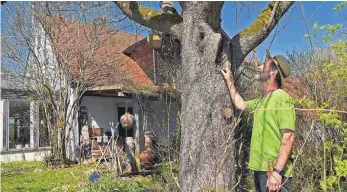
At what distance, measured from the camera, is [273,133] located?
10.4ft

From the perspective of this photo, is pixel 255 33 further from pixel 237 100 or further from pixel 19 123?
pixel 19 123

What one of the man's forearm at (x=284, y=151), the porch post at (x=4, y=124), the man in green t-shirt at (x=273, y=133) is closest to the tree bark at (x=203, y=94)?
the man in green t-shirt at (x=273, y=133)

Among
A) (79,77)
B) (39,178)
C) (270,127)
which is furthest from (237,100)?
(79,77)

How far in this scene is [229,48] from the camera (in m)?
4.50

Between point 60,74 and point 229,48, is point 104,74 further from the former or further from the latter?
point 229,48

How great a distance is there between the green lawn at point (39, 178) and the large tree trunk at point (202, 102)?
120 inches

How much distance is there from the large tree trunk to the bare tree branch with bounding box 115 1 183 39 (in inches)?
12.4

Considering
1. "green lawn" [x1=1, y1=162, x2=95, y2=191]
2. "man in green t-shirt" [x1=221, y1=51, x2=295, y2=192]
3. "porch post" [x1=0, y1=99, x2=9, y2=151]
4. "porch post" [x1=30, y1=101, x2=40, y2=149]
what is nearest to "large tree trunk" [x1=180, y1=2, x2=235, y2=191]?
"man in green t-shirt" [x1=221, y1=51, x2=295, y2=192]

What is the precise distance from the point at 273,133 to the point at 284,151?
0.23 meters

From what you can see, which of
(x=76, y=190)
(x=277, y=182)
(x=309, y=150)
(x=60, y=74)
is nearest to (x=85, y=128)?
(x=60, y=74)

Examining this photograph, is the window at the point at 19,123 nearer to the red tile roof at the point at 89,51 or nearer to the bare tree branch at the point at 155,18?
the red tile roof at the point at 89,51

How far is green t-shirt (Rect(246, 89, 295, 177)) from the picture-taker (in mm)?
3083

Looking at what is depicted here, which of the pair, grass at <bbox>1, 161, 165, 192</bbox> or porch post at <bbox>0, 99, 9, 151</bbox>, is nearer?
grass at <bbox>1, 161, 165, 192</bbox>

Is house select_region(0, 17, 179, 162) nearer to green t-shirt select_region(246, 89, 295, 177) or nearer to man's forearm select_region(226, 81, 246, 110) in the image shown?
man's forearm select_region(226, 81, 246, 110)
